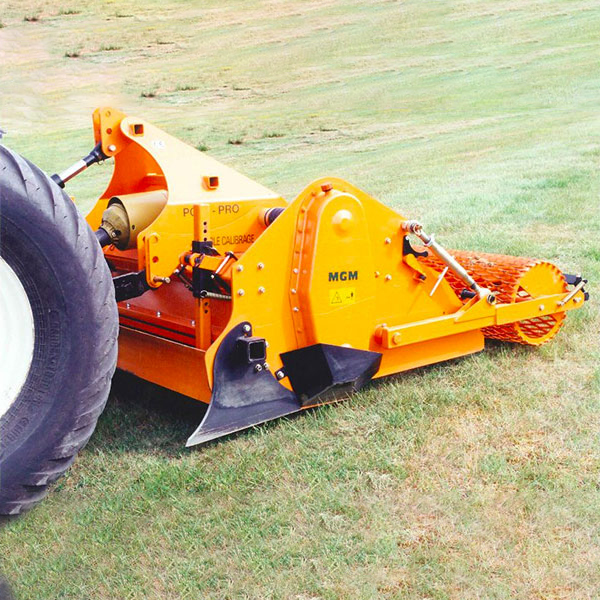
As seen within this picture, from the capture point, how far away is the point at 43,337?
8.15 feet

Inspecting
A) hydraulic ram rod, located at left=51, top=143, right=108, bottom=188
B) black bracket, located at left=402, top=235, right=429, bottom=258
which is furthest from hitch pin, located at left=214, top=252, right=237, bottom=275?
black bracket, located at left=402, top=235, right=429, bottom=258

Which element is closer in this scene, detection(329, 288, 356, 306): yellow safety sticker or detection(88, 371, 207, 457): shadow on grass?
detection(88, 371, 207, 457): shadow on grass

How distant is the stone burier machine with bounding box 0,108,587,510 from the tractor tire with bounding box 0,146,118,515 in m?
1.00

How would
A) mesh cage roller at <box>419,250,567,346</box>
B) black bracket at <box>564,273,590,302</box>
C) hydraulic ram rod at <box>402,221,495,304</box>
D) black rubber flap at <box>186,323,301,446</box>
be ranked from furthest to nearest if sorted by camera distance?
1. black bracket at <box>564,273,590,302</box>
2. mesh cage roller at <box>419,250,567,346</box>
3. hydraulic ram rod at <box>402,221,495,304</box>
4. black rubber flap at <box>186,323,301,446</box>

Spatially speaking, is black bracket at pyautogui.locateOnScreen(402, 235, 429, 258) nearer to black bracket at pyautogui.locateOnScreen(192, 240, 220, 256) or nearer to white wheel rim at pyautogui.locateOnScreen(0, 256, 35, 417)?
black bracket at pyautogui.locateOnScreen(192, 240, 220, 256)

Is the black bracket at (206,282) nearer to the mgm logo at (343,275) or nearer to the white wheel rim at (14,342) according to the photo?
the mgm logo at (343,275)

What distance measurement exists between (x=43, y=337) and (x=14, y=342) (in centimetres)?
8

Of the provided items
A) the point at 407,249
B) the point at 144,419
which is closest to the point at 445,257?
the point at 407,249

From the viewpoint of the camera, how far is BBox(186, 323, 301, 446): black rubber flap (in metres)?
3.52

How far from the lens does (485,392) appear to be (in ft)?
13.1

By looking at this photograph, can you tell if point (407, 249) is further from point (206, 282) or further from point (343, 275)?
point (206, 282)

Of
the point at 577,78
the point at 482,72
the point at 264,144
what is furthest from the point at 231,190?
the point at 482,72

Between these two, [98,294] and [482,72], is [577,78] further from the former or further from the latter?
[98,294]

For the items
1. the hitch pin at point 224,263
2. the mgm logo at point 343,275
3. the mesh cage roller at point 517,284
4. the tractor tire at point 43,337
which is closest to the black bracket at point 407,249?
the mgm logo at point 343,275
